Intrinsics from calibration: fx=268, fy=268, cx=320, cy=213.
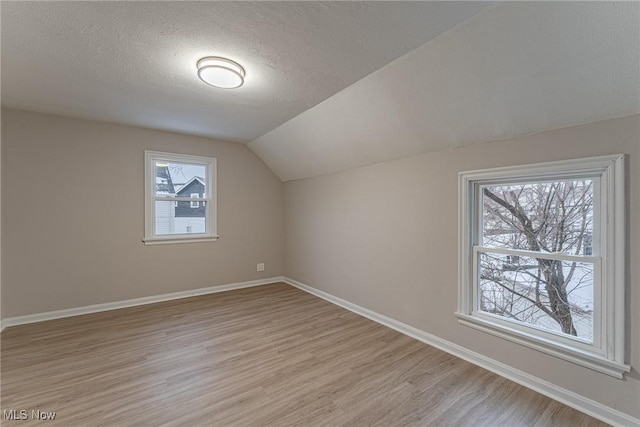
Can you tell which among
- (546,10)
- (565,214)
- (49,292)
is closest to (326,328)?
(565,214)

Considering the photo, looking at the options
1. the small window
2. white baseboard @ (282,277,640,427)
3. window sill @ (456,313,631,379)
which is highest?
the small window

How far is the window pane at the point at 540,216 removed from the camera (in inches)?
73.4

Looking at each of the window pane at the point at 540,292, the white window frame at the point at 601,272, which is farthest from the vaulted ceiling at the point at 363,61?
the window pane at the point at 540,292

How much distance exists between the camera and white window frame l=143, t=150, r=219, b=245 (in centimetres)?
375

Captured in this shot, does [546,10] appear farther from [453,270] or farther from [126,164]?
[126,164]

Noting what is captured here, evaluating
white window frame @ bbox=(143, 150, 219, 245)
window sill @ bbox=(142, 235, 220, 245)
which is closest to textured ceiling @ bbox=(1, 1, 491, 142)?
white window frame @ bbox=(143, 150, 219, 245)

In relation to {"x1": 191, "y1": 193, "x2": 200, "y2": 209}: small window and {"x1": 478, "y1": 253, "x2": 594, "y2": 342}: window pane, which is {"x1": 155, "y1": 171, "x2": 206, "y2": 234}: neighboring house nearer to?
{"x1": 191, "y1": 193, "x2": 200, "y2": 209}: small window

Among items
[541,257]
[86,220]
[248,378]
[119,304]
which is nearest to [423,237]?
[541,257]

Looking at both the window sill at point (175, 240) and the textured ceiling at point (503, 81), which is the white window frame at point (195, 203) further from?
the textured ceiling at point (503, 81)

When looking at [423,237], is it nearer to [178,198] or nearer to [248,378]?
[248,378]

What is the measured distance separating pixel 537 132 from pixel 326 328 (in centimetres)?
262

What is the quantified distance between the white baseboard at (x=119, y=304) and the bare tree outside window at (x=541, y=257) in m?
3.53

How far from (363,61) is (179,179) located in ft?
10.7

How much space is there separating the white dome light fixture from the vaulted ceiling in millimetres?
75
